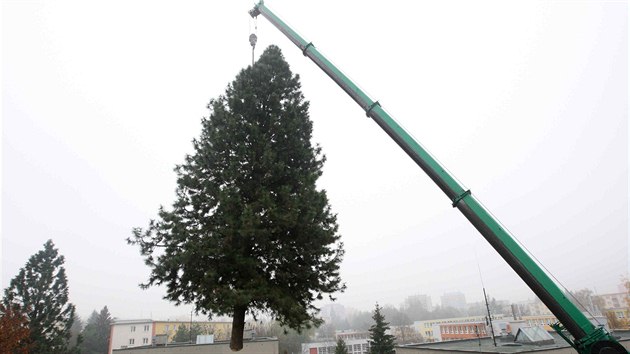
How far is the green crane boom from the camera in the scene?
25.8 ft

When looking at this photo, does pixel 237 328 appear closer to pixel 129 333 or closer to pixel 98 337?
pixel 129 333

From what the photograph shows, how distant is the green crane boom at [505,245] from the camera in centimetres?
785

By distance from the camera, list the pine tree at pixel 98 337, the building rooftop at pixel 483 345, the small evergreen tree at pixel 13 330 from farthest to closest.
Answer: the pine tree at pixel 98 337 → the small evergreen tree at pixel 13 330 → the building rooftop at pixel 483 345

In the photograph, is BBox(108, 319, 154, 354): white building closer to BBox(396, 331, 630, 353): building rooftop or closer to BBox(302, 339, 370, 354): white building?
BBox(302, 339, 370, 354): white building

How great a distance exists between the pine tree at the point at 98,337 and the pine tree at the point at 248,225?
58.7 meters

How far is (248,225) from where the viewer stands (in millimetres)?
10516

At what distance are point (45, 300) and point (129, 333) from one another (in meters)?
33.4

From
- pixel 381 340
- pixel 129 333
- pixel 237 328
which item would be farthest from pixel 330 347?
pixel 237 328

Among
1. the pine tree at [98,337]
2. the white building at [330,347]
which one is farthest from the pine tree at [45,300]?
the white building at [330,347]

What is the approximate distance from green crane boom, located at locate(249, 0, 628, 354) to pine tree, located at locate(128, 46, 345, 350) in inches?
125

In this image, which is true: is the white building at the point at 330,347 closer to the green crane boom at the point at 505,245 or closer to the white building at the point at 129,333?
the white building at the point at 129,333

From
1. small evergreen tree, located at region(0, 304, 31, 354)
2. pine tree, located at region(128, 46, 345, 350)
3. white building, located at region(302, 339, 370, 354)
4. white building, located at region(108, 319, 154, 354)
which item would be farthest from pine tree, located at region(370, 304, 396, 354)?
white building, located at region(108, 319, 154, 354)

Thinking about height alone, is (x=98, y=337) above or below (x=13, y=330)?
below

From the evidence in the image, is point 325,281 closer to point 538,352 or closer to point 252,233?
point 252,233
